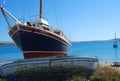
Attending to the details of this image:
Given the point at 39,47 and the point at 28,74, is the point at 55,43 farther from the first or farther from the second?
the point at 28,74

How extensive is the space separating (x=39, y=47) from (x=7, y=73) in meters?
5.21

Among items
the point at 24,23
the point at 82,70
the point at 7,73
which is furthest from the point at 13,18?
the point at 82,70

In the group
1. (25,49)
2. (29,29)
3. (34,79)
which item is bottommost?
(34,79)

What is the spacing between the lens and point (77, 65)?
13219mm

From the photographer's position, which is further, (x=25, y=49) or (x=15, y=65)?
(x=25, y=49)

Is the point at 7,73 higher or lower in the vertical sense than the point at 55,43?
lower

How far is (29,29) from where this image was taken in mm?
18562

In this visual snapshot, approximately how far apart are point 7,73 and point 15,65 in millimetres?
632

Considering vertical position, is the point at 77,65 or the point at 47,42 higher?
the point at 47,42

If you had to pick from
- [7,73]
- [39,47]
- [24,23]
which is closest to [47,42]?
[39,47]

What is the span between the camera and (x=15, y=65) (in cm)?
1332

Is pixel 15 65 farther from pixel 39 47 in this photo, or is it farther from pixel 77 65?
pixel 39 47

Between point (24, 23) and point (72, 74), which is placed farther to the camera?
point (24, 23)

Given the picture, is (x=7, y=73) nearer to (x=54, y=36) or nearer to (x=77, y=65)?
(x=77, y=65)
